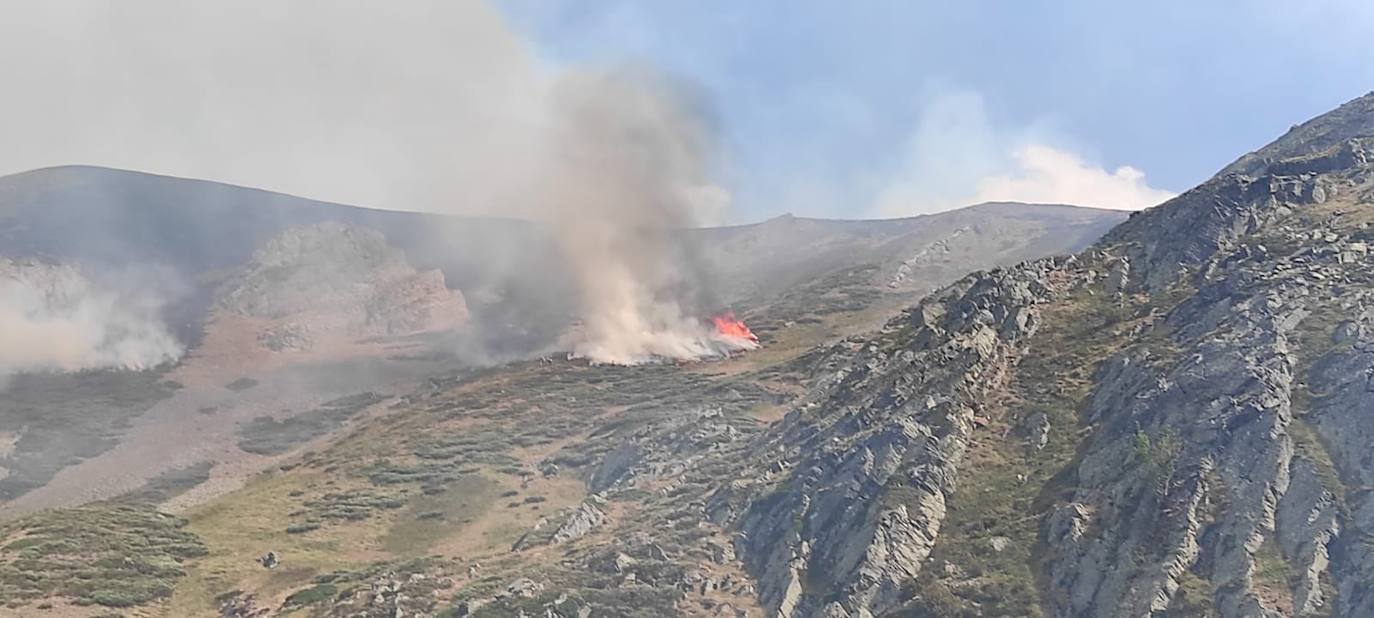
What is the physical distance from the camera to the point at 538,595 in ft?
192

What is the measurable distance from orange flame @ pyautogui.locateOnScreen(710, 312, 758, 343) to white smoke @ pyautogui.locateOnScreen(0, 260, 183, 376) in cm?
8731

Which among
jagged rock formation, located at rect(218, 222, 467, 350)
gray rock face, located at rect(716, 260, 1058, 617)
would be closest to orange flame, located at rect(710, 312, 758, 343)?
jagged rock formation, located at rect(218, 222, 467, 350)

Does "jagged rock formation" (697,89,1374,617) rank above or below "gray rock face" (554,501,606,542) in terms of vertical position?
above

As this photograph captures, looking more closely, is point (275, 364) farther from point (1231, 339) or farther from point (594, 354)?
point (1231, 339)

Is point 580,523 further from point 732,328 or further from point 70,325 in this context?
point 70,325

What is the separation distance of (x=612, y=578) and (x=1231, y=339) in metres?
41.6

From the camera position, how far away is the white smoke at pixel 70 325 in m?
148

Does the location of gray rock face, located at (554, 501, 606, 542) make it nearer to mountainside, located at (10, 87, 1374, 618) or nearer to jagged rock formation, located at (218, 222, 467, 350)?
mountainside, located at (10, 87, 1374, 618)

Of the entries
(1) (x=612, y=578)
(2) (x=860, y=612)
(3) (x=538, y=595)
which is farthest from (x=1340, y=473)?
(3) (x=538, y=595)

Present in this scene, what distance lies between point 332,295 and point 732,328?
81974 mm

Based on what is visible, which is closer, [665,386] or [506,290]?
[665,386]

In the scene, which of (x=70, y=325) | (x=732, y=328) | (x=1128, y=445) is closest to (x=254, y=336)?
(x=70, y=325)

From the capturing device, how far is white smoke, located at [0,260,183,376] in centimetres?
14850

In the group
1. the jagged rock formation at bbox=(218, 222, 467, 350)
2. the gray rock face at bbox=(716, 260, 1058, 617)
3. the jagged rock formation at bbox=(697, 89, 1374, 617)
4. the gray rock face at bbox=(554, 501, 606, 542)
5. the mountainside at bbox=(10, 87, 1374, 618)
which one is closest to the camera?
the jagged rock formation at bbox=(697, 89, 1374, 617)
